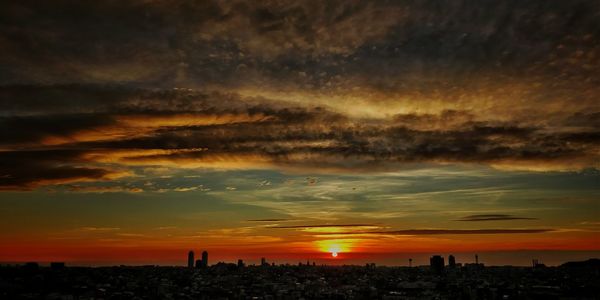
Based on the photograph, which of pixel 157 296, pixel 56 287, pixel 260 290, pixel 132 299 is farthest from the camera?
pixel 260 290

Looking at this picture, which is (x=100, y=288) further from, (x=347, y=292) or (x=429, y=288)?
(x=429, y=288)

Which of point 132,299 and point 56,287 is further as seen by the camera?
point 56,287

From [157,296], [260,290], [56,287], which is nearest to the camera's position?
[157,296]

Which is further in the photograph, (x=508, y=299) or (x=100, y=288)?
(x=100, y=288)

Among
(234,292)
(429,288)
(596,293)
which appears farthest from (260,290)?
(596,293)

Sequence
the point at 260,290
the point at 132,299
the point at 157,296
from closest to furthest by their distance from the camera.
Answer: the point at 132,299 → the point at 157,296 → the point at 260,290

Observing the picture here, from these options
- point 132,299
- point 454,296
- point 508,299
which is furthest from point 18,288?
point 508,299

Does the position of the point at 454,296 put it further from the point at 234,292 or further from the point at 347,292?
the point at 234,292

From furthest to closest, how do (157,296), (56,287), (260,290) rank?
(260,290)
(56,287)
(157,296)
